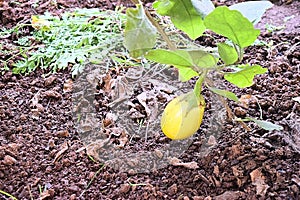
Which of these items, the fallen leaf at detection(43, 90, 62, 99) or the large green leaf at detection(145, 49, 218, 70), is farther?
the fallen leaf at detection(43, 90, 62, 99)

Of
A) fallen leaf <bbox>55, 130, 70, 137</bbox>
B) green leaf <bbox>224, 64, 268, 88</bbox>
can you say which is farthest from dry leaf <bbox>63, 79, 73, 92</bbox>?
green leaf <bbox>224, 64, 268, 88</bbox>

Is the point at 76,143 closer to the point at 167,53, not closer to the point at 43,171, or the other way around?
the point at 43,171

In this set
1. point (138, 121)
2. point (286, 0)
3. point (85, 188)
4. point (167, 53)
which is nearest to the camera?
point (167, 53)

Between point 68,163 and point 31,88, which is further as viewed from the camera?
point 31,88

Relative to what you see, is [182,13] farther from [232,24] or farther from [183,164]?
[183,164]

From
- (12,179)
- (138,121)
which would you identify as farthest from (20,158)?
(138,121)

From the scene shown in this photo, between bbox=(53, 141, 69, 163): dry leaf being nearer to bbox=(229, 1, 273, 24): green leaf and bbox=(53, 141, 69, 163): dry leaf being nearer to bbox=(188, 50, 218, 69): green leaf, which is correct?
bbox=(188, 50, 218, 69): green leaf
